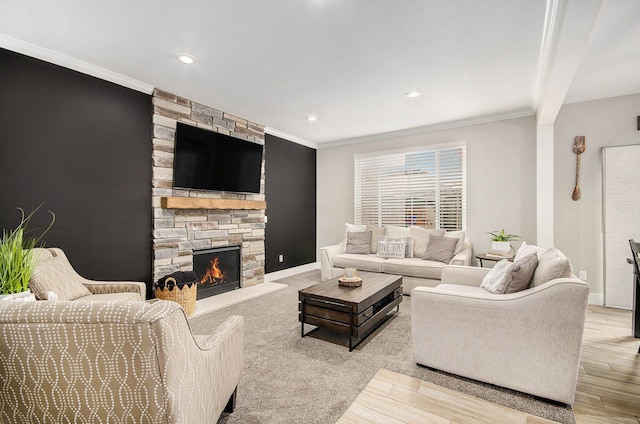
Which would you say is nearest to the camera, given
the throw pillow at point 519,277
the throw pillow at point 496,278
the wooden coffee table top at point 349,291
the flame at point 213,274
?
the throw pillow at point 519,277

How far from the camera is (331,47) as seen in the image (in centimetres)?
267

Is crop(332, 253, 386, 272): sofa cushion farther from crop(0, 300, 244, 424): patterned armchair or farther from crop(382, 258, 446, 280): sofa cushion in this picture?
crop(0, 300, 244, 424): patterned armchair

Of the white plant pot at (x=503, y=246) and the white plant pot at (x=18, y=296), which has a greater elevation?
the white plant pot at (x=503, y=246)

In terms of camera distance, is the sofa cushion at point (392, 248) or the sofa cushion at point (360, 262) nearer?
the sofa cushion at point (360, 262)

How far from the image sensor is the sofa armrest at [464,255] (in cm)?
405

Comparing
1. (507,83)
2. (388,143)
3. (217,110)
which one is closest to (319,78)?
(217,110)

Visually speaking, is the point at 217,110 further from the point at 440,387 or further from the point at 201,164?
the point at 440,387

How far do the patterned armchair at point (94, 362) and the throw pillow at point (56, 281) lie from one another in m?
1.57

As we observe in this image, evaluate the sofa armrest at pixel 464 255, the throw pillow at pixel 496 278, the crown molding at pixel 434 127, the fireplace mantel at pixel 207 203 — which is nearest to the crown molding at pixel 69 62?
the fireplace mantel at pixel 207 203

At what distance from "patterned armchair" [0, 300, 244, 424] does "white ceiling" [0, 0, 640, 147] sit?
7.01 ft

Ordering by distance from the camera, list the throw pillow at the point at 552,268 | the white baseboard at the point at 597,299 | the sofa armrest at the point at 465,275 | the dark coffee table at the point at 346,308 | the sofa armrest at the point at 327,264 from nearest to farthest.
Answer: the throw pillow at the point at 552,268, the dark coffee table at the point at 346,308, the sofa armrest at the point at 465,275, the white baseboard at the point at 597,299, the sofa armrest at the point at 327,264

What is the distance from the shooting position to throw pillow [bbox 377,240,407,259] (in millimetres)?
4652

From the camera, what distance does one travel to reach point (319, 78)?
3.29m

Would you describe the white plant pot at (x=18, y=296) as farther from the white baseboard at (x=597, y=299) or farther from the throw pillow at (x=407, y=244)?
the white baseboard at (x=597, y=299)
